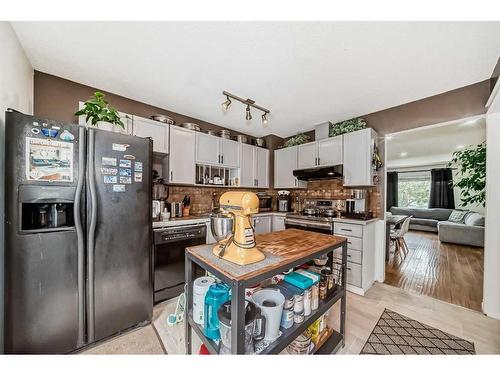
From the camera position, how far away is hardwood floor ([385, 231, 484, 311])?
2.34 m

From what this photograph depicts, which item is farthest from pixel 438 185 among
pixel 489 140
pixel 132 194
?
pixel 132 194

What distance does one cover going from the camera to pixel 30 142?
4.12 feet

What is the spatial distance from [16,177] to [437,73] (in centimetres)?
352

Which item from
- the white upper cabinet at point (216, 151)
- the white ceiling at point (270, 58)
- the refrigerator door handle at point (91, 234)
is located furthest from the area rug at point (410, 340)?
the white upper cabinet at point (216, 151)

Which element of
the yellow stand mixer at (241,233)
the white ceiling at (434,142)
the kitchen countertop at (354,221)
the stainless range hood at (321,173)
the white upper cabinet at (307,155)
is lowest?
the kitchen countertop at (354,221)

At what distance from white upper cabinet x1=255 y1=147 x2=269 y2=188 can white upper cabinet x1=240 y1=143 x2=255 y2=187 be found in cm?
11

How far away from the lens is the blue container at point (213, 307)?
42.1 inches

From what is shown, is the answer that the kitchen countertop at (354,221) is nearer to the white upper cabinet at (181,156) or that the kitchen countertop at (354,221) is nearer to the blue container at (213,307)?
the blue container at (213,307)

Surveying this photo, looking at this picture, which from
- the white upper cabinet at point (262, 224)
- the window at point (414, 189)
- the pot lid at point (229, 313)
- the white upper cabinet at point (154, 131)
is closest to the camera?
the pot lid at point (229, 313)

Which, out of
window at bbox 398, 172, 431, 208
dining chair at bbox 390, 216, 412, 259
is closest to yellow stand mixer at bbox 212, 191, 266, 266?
dining chair at bbox 390, 216, 412, 259

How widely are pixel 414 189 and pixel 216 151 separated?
8.43 m

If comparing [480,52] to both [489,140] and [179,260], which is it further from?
[179,260]

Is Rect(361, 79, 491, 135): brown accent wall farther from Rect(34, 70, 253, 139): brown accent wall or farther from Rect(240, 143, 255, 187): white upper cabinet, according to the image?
Rect(34, 70, 253, 139): brown accent wall

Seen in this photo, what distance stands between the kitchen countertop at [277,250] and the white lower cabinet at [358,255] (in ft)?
3.68
